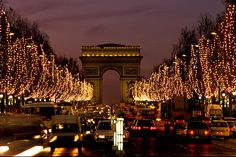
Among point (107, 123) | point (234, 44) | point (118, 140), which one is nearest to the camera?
point (118, 140)

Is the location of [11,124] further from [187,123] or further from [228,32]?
[228,32]

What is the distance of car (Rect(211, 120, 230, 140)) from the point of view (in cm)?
5284

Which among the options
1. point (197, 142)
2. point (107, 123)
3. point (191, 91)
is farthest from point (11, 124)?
point (191, 91)

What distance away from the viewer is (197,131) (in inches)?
1826

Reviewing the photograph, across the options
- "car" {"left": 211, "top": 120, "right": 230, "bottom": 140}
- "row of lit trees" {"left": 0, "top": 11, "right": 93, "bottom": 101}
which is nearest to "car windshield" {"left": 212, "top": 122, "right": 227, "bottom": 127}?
"car" {"left": 211, "top": 120, "right": 230, "bottom": 140}

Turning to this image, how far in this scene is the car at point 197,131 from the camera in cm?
4591

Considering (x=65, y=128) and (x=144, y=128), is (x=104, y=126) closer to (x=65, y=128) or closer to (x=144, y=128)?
(x=65, y=128)

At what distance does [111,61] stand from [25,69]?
112974 millimetres

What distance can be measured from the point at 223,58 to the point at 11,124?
3813 cm

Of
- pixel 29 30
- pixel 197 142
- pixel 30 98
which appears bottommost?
pixel 197 142

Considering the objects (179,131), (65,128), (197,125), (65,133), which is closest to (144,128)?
(179,131)

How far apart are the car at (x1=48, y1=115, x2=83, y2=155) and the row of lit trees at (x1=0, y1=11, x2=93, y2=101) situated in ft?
92.0

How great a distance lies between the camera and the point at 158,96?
467ft

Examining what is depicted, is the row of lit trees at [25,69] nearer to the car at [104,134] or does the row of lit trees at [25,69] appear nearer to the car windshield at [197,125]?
the car windshield at [197,125]
